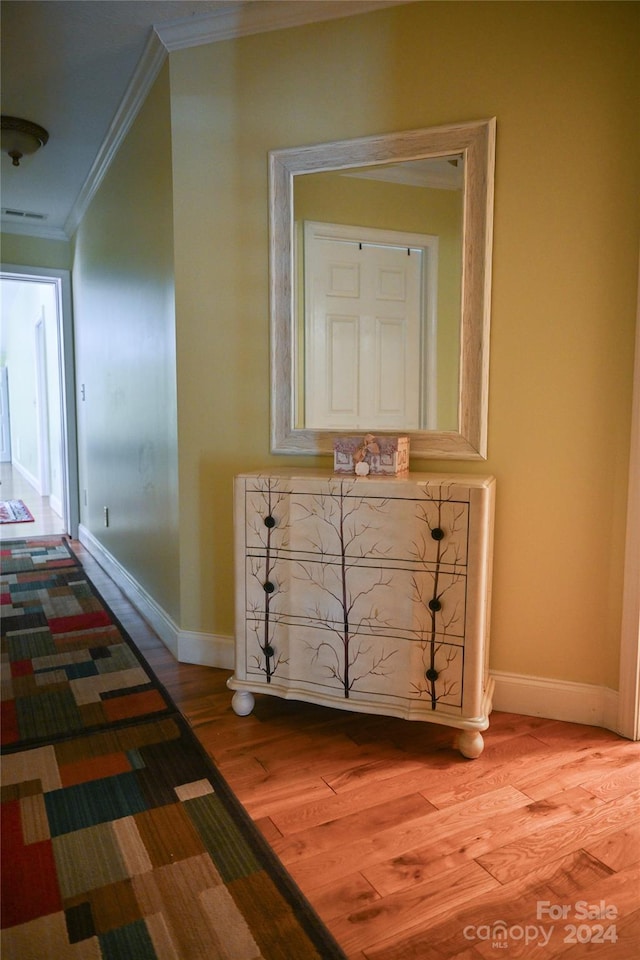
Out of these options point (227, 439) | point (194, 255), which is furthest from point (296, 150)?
point (227, 439)

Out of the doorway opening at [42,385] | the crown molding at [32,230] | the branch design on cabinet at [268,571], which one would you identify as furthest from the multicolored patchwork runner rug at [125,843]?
the crown molding at [32,230]

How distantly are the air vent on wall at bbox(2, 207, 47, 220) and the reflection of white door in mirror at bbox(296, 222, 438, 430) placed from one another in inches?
126

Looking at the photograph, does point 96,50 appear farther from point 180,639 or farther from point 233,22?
point 180,639

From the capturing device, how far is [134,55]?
2547 mm

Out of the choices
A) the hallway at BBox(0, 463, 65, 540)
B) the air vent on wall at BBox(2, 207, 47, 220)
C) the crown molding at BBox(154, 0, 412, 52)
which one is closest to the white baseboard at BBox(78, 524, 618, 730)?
the crown molding at BBox(154, 0, 412, 52)

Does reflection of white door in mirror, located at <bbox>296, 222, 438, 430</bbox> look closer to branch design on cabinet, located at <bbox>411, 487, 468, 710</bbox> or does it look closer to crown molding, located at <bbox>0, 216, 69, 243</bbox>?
branch design on cabinet, located at <bbox>411, 487, 468, 710</bbox>

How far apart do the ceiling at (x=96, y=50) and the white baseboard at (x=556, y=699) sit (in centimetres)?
235

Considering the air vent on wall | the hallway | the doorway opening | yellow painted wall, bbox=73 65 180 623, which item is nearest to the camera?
yellow painted wall, bbox=73 65 180 623

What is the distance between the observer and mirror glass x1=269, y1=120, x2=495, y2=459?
206 cm

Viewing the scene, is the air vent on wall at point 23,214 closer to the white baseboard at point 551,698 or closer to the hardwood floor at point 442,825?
the white baseboard at point 551,698

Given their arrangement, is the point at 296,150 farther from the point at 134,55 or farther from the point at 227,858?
the point at 227,858

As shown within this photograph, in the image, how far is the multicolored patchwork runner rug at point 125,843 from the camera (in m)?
1.21

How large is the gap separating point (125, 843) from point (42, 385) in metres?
5.93

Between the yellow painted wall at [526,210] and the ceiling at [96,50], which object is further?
the ceiling at [96,50]
